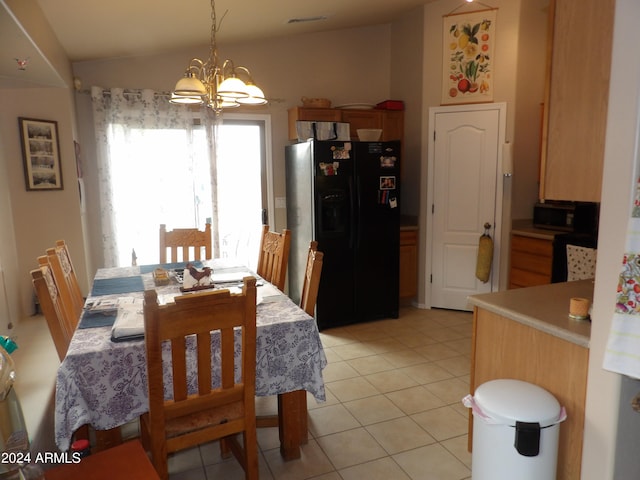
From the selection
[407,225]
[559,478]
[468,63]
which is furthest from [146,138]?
[559,478]

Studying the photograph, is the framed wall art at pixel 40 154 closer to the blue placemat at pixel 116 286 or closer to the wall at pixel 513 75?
the blue placemat at pixel 116 286

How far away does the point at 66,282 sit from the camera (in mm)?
2479

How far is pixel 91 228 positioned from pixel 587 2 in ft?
13.1

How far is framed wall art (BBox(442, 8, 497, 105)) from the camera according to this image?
13.7 ft

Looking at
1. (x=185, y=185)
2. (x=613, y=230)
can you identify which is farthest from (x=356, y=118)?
(x=613, y=230)

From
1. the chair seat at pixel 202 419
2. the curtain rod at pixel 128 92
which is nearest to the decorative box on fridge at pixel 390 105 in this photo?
the curtain rod at pixel 128 92

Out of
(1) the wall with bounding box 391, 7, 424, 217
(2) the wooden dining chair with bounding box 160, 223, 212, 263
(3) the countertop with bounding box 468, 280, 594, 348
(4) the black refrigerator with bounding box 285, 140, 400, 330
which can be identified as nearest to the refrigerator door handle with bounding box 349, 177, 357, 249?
(4) the black refrigerator with bounding box 285, 140, 400, 330

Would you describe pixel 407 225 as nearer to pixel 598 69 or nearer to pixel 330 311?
pixel 330 311

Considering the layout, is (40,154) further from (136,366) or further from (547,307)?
(547,307)

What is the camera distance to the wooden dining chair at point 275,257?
2961 mm

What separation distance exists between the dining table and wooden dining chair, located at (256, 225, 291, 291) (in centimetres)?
26

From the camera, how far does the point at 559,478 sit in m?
1.81

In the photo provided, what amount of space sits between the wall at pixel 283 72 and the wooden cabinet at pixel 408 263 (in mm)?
1298

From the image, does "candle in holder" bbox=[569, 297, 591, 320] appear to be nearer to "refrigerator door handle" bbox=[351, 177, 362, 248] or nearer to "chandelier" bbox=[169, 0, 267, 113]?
"chandelier" bbox=[169, 0, 267, 113]
